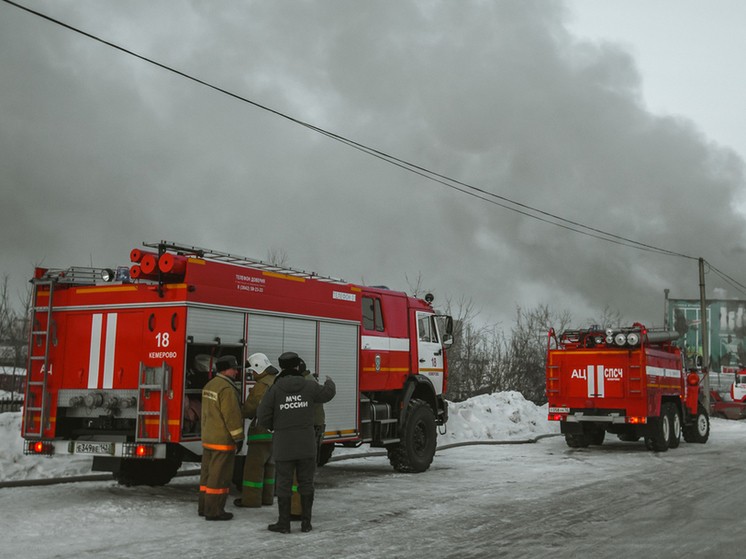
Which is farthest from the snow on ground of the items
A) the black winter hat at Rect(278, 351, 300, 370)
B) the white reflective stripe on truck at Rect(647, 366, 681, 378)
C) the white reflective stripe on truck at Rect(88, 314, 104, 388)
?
the black winter hat at Rect(278, 351, 300, 370)

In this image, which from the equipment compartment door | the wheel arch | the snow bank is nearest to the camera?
the wheel arch

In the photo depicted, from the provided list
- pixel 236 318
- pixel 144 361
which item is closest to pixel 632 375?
pixel 236 318

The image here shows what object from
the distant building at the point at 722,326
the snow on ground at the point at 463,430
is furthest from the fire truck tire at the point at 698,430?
the distant building at the point at 722,326

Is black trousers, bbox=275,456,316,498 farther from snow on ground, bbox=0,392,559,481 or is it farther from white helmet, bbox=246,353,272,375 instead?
snow on ground, bbox=0,392,559,481

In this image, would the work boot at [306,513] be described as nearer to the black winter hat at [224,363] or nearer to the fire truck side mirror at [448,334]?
the black winter hat at [224,363]

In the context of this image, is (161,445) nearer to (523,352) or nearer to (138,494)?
(138,494)

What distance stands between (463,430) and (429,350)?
21.0 ft

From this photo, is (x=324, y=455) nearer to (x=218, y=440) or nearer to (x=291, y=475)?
(x=218, y=440)

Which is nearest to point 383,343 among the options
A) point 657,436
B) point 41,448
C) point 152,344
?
point 152,344

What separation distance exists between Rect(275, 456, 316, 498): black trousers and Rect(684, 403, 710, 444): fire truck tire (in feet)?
53.0

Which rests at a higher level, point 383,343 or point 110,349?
point 383,343

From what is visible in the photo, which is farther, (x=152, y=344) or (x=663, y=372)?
(x=663, y=372)

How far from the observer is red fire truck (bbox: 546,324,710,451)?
56.3 ft

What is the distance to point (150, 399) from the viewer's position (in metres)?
8.93
